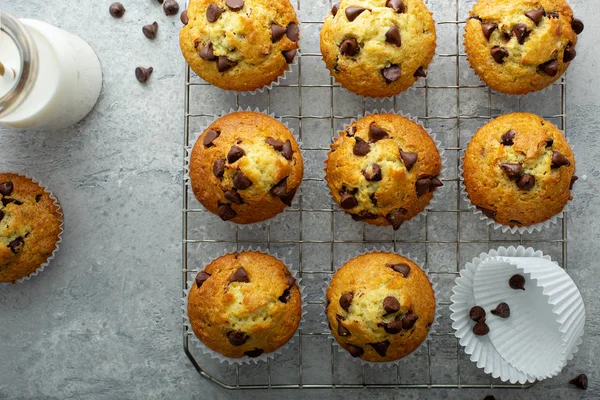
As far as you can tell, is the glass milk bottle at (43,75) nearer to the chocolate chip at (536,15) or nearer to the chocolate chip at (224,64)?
the chocolate chip at (224,64)

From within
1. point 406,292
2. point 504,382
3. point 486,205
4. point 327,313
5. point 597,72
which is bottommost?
point 504,382

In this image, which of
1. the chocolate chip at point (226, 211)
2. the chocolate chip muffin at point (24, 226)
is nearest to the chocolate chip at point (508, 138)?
the chocolate chip at point (226, 211)

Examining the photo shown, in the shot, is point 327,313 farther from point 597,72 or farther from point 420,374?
point 597,72

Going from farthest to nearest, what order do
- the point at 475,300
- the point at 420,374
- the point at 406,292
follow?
the point at 420,374
the point at 475,300
the point at 406,292

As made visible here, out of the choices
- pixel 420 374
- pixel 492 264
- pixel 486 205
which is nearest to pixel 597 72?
pixel 486 205

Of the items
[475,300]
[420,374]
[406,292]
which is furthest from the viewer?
[420,374]

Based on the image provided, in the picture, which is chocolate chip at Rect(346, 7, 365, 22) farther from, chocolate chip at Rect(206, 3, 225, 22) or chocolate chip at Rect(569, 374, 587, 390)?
chocolate chip at Rect(569, 374, 587, 390)
